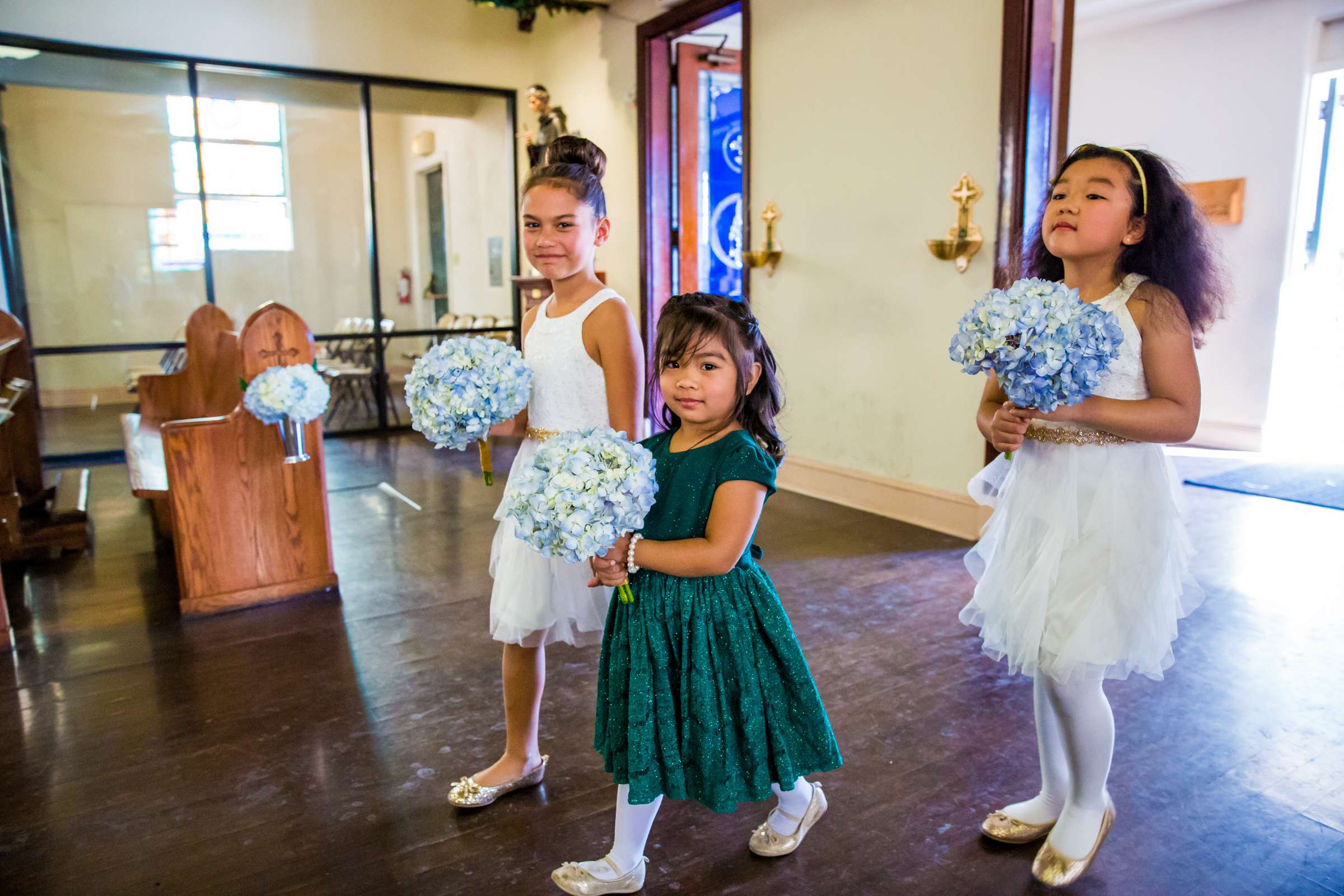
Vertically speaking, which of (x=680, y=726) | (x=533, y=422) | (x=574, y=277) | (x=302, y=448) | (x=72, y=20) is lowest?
(x=680, y=726)

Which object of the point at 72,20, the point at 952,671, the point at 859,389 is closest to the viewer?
the point at 952,671

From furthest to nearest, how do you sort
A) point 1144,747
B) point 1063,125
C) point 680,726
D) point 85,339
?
point 85,339 → point 1063,125 → point 1144,747 → point 680,726

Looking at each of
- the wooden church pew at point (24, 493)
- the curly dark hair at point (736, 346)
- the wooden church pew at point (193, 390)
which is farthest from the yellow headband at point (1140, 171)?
the wooden church pew at point (24, 493)

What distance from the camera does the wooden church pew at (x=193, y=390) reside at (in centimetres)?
439

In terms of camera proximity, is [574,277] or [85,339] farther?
[85,339]

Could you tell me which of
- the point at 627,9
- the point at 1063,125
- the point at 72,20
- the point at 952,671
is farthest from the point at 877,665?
the point at 72,20

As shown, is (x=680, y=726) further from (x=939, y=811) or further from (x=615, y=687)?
(x=939, y=811)

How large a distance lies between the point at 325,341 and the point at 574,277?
620cm

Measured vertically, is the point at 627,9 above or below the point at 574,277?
above

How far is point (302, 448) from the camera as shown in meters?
3.41

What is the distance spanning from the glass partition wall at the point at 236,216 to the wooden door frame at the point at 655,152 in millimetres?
Result: 1941

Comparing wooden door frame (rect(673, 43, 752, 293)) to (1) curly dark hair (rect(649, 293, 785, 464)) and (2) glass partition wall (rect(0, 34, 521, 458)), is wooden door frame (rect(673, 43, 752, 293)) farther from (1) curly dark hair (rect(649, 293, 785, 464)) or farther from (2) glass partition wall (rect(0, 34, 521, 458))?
(1) curly dark hair (rect(649, 293, 785, 464))

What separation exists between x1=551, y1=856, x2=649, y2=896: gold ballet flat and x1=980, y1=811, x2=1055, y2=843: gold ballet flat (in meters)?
0.75

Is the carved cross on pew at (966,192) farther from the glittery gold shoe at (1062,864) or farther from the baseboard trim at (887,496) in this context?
the glittery gold shoe at (1062,864)
